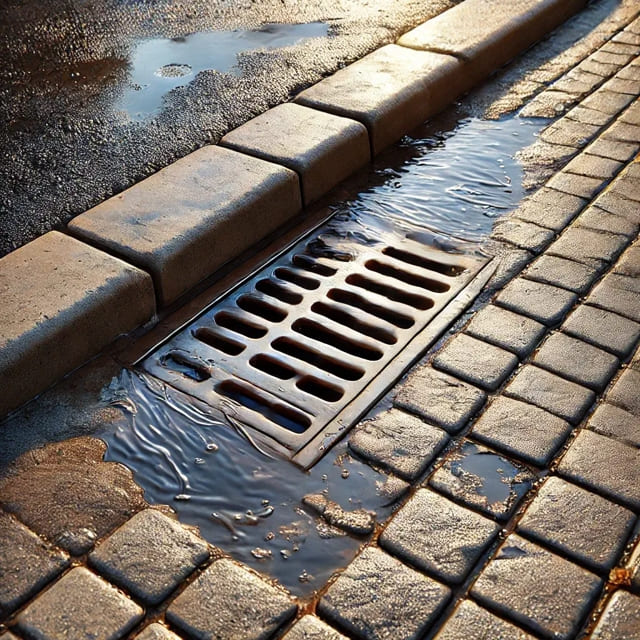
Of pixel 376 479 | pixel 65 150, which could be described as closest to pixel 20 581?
pixel 376 479

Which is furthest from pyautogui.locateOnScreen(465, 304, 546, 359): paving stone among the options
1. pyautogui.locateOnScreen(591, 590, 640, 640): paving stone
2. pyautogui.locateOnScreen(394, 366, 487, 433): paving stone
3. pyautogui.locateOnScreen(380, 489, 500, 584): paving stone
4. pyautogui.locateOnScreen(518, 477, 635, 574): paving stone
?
pyautogui.locateOnScreen(591, 590, 640, 640): paving stone

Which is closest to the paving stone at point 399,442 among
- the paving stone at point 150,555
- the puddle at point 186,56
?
the paving stone at point 150,555

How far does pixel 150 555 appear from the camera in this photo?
6.12 feet

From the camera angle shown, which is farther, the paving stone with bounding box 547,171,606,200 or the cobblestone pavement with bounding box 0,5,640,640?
the paving stone with bounding box 547,171,606,200

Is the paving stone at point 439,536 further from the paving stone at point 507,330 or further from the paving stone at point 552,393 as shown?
the paving stone at point 507,330

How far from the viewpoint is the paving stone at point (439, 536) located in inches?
72.5

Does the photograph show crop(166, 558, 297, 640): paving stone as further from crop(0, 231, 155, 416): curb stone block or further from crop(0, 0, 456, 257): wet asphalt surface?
crop(0, 0, 456, 257): wet asphalt surface

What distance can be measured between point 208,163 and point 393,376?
1.25m

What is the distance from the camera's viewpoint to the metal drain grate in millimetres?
2295

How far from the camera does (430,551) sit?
1866 mm

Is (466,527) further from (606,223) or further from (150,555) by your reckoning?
(606,223)

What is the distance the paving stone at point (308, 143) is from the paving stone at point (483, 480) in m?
1.44

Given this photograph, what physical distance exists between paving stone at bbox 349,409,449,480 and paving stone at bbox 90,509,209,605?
0.51 metres

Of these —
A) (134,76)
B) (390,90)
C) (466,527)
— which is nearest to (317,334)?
(466,527)
